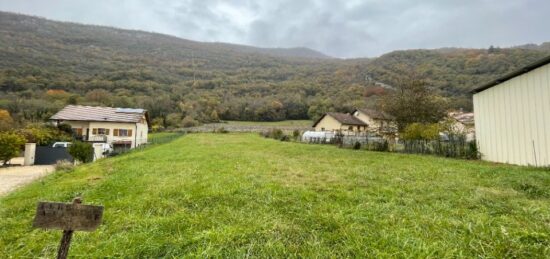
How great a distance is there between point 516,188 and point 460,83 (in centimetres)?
5019

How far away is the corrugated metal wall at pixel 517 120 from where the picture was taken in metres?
10.6

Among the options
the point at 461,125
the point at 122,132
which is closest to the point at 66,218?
the point at 461,125

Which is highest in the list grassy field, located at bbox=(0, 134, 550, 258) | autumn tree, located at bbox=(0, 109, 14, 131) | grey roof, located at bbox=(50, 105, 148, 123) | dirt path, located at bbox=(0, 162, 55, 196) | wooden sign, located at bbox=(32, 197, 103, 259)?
grey roof, located at bbox=(50, 105, 148, 123)

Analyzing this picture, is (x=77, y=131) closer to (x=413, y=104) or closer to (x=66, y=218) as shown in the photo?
(x=413, y=104)

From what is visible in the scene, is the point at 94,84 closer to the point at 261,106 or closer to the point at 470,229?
the point at 261,106

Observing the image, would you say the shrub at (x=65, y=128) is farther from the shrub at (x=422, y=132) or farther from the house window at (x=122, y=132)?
the shrub at (x=422, y=132)

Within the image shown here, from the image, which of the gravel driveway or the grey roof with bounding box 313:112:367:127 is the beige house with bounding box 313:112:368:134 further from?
the gravel driveway

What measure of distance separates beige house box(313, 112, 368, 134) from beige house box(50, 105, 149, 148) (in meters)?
31.3

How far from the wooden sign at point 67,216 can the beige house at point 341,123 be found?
45905 mm

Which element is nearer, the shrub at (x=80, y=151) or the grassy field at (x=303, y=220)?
the grassy field at (x=303, y=220)

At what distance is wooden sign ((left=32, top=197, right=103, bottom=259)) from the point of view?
7.32 ft

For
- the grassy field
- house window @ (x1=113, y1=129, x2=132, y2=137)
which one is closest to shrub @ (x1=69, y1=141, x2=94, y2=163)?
the grassy field

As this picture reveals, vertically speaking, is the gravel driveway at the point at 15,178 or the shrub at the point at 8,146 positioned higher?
the shrub at the point at 8,146

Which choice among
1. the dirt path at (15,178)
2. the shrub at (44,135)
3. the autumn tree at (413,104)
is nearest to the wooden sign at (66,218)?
the dirt path at (15,178)
